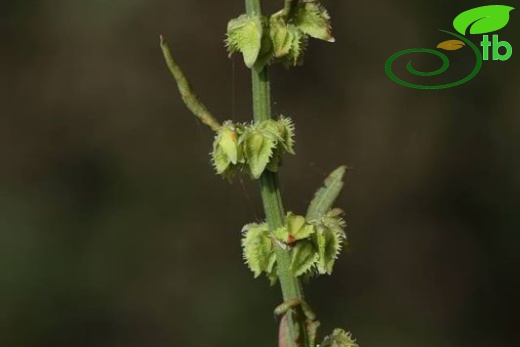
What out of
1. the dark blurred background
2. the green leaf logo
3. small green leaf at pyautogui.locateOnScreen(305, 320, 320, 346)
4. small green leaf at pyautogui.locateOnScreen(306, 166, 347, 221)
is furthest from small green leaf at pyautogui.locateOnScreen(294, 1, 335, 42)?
the dark blurred background

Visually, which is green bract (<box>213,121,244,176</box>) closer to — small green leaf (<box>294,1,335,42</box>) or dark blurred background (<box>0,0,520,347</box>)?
small green leaf (<box>294,1,335,42</box>)

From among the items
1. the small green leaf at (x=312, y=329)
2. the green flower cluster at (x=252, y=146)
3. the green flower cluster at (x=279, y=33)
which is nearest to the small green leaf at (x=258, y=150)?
the green flower cluster at (x=252, y=146)

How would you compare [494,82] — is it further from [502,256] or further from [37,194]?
[37,194]

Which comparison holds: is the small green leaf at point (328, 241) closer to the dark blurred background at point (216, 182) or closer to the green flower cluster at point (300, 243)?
the green flower cluster at point (300, 243)

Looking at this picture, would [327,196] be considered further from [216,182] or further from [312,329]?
[216,182]

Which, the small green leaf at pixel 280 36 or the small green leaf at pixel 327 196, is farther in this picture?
the small green leaf at pixel 327 196

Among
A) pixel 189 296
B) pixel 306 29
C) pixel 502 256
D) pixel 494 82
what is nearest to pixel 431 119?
pixel 494 82

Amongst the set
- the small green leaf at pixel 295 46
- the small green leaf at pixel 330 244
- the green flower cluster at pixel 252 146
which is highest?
the small green leaf at pixel 295 46
